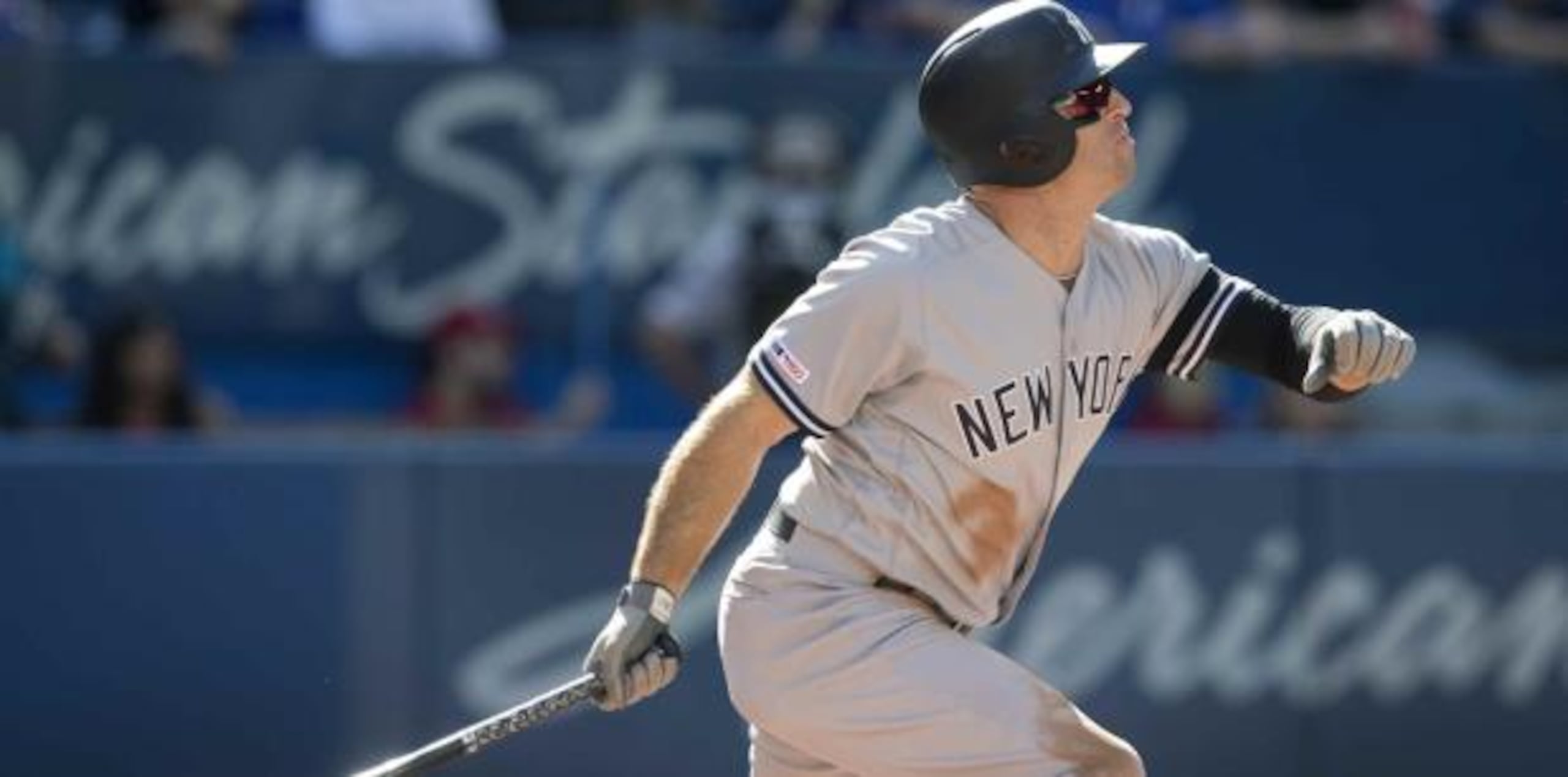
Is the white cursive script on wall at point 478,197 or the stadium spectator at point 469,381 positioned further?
the white cursive script on wall at point 478,197

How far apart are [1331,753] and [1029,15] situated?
4.29 m

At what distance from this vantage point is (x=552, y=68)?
10.4m

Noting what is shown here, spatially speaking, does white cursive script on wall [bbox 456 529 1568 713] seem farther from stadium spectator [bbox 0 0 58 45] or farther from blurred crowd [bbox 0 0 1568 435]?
stadium spectator [bbox 0 0 58 45]

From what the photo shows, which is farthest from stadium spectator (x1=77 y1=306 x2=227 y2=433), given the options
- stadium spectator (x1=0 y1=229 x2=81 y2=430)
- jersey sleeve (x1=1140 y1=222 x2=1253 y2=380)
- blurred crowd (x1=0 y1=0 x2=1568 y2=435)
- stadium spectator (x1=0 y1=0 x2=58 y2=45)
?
jersey sleeve (x1=1140 y1=222 x2=1253 y2=380)

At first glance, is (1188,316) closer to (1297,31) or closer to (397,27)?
(397,27)

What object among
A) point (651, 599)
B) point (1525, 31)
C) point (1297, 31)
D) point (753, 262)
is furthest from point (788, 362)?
point (1525, 31)

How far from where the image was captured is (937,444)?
16.4 feet

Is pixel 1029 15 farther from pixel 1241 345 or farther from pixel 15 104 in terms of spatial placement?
pixel 15 104

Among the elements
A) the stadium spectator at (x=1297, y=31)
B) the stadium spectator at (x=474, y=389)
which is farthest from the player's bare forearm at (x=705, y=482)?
the stadium spectator at (x=1297, y=31)

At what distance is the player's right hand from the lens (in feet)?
16.1

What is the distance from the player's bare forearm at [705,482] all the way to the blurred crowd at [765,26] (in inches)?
223

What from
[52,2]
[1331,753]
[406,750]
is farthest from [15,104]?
[1331,753]

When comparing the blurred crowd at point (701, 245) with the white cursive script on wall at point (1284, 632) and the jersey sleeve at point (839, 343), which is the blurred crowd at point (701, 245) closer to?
the white cursive script on wall at point (1284, 632)

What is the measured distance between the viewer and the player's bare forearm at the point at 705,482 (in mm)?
4926
